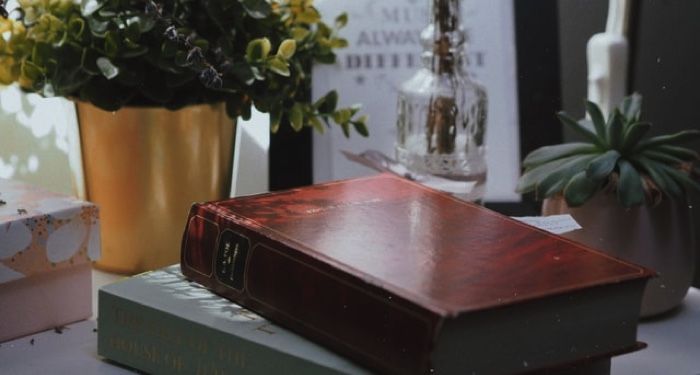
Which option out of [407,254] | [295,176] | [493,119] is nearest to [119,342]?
[407,254]

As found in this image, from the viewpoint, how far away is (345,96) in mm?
1006

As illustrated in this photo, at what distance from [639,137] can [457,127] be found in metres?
0.23

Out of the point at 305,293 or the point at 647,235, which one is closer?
the point at 305,293

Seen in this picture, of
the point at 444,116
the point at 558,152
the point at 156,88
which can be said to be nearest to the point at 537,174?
the point at 558,152

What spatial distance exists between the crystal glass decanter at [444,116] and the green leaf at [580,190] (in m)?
0.19

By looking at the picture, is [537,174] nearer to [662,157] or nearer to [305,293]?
[662,157]

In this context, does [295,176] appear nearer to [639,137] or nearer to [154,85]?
[154,85]

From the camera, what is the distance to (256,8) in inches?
34.3

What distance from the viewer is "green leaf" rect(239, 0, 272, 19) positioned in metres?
0.87

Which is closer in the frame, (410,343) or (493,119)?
(410,343)

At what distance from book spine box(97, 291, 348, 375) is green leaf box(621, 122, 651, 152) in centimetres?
29

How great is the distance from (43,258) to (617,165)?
406 millimetres

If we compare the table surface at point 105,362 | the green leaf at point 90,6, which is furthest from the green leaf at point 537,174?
the green leaf at point 90,6

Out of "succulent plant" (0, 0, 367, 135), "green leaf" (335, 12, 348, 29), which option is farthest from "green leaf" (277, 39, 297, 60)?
"green leaf" (335, 12, 348, 29)
